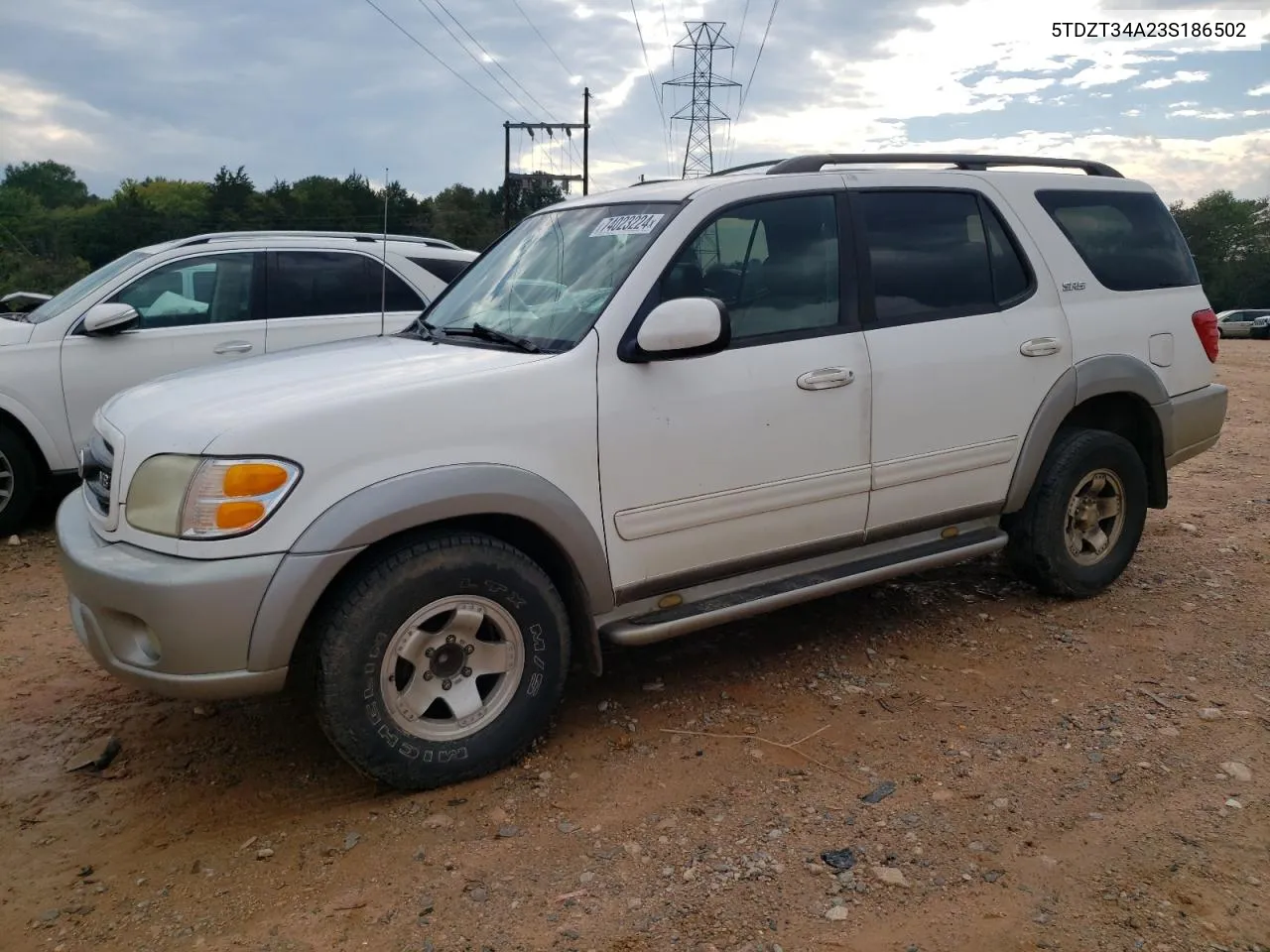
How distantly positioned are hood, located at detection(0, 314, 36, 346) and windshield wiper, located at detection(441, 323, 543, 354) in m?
3.76

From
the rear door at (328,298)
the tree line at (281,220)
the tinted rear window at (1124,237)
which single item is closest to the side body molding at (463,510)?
the tinted rear window at (1124,237)

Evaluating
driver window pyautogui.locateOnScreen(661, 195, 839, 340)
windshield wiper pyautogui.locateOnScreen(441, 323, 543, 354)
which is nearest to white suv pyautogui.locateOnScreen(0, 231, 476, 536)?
windshield wiper pyautogui.locateOnScreen(441, 323, 543, 354)

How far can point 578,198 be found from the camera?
14.1 feet

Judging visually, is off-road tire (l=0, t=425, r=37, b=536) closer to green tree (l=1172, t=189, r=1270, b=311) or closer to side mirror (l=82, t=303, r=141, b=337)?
side mirror (l=82, t=303, r=141, b=337)

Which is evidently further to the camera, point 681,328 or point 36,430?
point 36,430

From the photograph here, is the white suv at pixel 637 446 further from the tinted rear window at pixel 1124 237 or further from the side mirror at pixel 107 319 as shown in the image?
the side mirror at pixel 107 319

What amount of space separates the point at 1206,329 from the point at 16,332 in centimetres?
675

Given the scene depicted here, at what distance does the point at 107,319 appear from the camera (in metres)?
6.19

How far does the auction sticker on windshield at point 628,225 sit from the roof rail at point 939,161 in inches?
22.0

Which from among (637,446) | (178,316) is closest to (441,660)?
(637,446)

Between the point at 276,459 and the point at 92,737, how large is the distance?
1619mm

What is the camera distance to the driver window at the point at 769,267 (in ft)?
11.7

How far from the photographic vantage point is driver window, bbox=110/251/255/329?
6496 mm

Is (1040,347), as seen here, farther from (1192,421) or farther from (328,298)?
(328,298)
